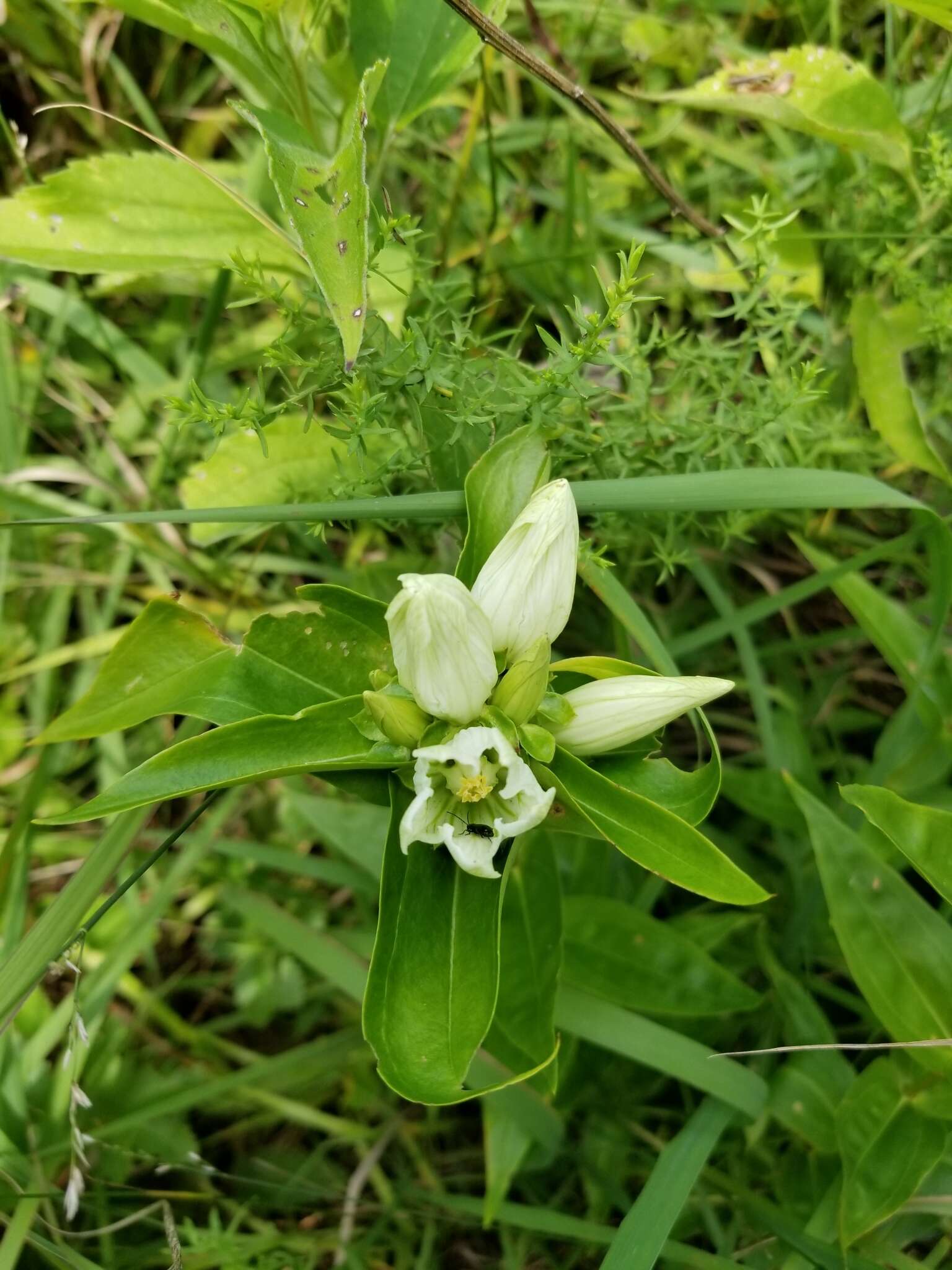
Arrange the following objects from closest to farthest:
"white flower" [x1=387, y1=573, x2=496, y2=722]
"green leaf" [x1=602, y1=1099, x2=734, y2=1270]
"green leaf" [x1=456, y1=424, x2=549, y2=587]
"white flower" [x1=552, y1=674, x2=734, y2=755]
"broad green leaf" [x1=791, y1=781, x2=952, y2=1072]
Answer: "white flower" [x1=387, y1=573, x2=496, y2=722] < "white flower" [x1=552, y1=674, x2=734, y2=755] < "green leaf" [x1=456, y1=424, x2=549, y2=587] < "green leaf" [x1=602, y1=1099, x2=734, y2=1270] < "broad green leaf" [x1=791, y1=781, x2=952, y2=1072]

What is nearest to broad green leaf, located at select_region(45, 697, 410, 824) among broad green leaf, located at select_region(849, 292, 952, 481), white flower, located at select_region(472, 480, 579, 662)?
white flower, located at select_region(472, 480, 579, 662)

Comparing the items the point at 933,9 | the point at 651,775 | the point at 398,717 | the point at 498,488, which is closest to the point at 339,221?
the point at 498,488

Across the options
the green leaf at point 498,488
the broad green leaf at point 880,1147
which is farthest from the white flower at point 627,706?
the broad green leaf at point 880,1147

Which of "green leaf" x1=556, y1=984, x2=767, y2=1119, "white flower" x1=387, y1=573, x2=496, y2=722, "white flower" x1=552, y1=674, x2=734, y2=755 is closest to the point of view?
"white flower" x1=387, y1=573, x2=496, y2=722

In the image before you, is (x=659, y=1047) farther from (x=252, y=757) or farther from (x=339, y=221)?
(x=339, y=221)

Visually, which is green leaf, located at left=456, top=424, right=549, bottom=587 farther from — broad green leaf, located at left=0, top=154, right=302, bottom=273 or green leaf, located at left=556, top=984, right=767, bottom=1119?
green leaf, located at left=556, top=984, right=767, bottom=1119

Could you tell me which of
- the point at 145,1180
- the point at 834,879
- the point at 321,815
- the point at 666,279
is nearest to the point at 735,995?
the point at 834,879
